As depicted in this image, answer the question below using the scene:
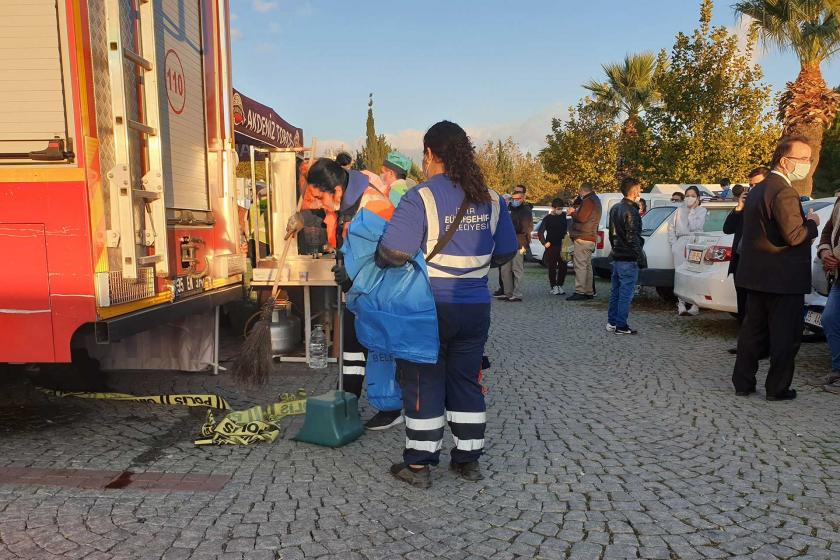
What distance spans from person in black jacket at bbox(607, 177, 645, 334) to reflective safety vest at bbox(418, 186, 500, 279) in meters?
4.70

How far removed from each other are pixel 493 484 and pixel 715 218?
7.69m

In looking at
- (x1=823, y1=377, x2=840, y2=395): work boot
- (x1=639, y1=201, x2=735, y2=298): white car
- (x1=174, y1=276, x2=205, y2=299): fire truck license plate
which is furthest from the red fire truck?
(x1=639, y1=201, x2=735, y2=298): white car

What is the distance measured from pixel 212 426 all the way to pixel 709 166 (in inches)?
763

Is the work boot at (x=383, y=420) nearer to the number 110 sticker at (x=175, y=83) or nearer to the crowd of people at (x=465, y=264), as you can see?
the crowd of people at (x=465, y=264)

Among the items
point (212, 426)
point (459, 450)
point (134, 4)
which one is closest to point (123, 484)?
point (212, 426)

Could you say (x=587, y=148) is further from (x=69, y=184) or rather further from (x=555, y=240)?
(x=69, y=184)

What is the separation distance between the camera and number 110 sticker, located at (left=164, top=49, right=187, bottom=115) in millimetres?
4441

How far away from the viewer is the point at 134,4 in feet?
12.5

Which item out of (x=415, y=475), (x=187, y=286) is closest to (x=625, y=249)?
(x=415, y=475)

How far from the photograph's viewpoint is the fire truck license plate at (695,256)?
749 cm

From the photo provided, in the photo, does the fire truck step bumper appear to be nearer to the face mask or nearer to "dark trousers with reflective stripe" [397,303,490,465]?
"dark trousers with reflective stripe" [397,303,490,465]

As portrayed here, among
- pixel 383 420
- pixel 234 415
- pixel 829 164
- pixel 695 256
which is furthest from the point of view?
pixel 829 164

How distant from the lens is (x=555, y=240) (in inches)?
453

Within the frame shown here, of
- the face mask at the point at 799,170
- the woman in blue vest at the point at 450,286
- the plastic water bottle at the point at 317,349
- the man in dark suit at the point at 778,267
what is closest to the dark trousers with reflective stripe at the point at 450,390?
the woman in blue vest at the point at 450,286
